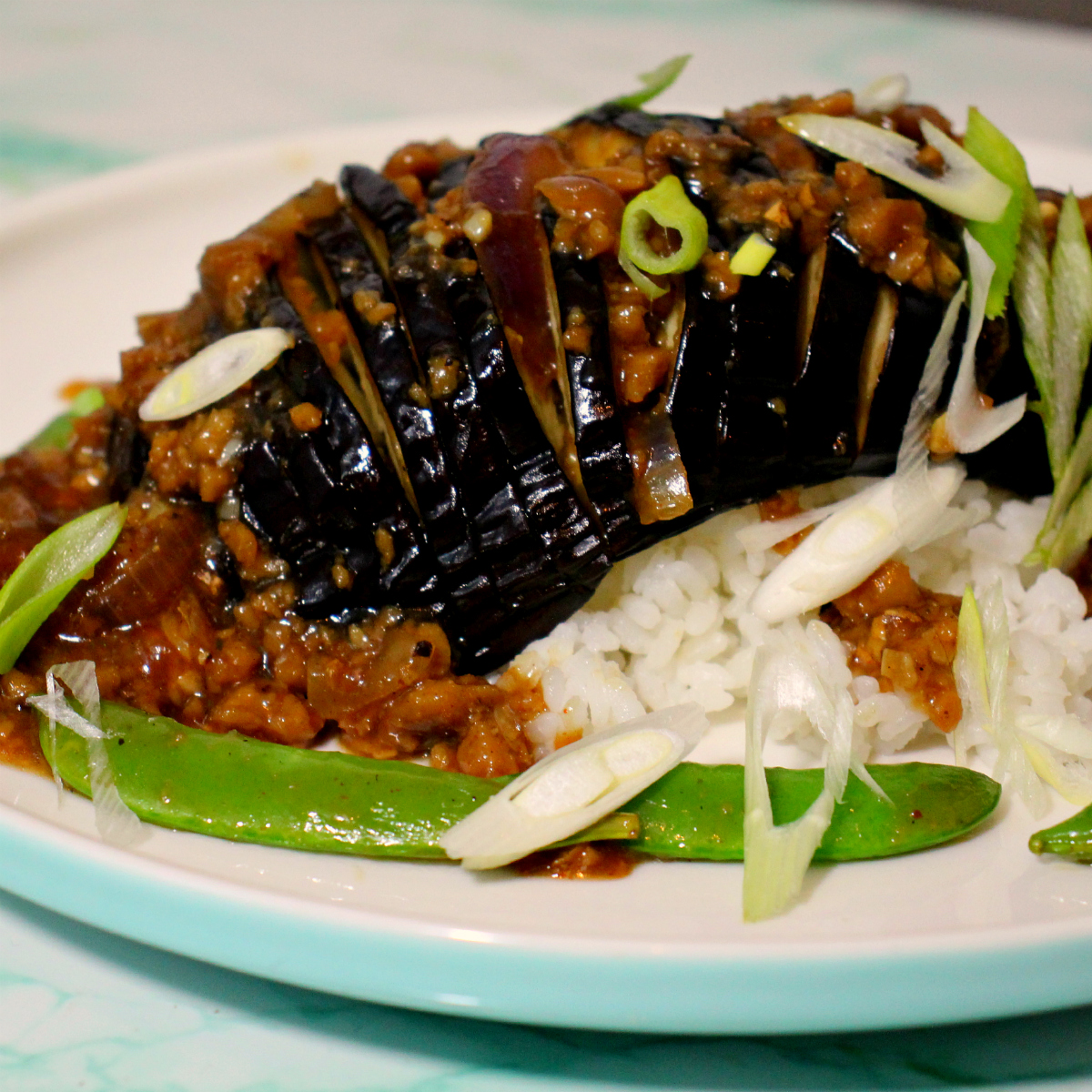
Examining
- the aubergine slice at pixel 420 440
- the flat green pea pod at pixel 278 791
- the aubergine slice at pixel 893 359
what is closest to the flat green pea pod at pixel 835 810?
the flat green pea pod at pixel 278 791

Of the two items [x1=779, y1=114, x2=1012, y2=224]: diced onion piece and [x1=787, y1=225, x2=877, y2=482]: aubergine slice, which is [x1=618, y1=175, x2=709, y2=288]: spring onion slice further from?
[x1=779, y1=114, x2=1012, y2=224]: diced onion piece

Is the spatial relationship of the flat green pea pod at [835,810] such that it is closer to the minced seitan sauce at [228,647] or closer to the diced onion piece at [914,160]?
the minced seitan sauce at [228,647]

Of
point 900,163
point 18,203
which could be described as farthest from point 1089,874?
point 18,203

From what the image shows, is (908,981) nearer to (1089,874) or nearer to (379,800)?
(1089,874)

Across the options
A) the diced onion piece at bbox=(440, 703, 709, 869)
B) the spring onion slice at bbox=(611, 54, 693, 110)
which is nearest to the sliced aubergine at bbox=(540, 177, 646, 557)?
the diced onion piece at bbox=(440, 703, 709, 869)

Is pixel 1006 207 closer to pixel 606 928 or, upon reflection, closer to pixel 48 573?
pixel 606 928
